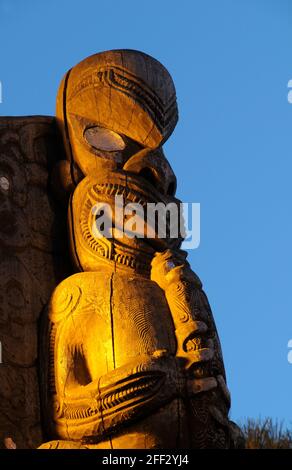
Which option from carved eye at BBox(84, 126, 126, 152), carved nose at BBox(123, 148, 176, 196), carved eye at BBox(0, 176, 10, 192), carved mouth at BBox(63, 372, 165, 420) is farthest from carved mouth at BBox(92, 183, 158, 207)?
carved mouth at BBox(63, 372, 165, 420)

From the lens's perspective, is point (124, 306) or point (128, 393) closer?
point (128, 393)

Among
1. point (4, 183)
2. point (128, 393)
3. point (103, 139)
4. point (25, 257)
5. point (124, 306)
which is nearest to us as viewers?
point (128, 393)

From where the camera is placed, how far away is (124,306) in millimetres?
7816

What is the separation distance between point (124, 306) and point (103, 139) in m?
1.42

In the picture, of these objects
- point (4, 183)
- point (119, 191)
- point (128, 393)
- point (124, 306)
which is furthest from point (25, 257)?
point (128, 393)

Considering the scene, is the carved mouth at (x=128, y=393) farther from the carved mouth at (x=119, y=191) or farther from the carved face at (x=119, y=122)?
the carved mouth at (x=119, y=191)

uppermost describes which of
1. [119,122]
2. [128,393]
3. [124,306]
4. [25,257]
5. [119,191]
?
[119,122]

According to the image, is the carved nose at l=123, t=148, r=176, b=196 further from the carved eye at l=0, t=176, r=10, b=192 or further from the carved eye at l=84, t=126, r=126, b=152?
the carved eye at l=0, t=176, r=10, b=192

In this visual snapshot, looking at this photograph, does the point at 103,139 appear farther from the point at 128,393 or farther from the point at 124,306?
the point at 128,393

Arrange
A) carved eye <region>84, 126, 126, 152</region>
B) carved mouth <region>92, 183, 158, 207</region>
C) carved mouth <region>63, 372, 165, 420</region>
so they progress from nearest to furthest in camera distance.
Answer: carved mouth <region>63, 372, 165, 420</region> < carved mouth <region>92, 183, 158, 207</region> < carved eye <region>84, 126, 126, 152</region>

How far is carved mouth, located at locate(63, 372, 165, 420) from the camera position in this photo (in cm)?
744

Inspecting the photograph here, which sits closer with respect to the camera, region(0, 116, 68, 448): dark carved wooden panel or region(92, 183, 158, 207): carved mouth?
region(0, 116, 68, 448): dark carved wooden panel

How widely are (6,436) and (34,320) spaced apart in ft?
2.52

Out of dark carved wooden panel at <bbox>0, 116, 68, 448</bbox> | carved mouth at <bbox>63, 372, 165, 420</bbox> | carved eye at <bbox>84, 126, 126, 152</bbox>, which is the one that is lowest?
carved mouth at <bbox>63, 372, 165, 420</bbox>
